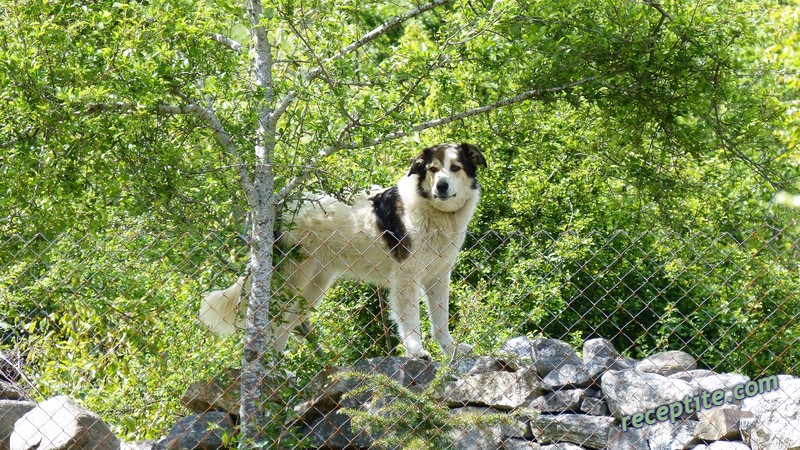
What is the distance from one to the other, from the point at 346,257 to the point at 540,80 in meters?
1.92

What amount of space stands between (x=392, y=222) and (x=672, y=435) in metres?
2.65

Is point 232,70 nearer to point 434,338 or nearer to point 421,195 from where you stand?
point 421,195

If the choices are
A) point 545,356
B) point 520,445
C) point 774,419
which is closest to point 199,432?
point 520,445

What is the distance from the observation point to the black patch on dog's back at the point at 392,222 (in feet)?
21.8

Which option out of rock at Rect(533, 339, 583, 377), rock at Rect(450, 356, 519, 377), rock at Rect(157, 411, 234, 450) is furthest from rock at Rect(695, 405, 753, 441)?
rock at Rect(157, 411, 234, 450)

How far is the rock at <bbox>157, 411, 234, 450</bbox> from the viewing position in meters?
5.32

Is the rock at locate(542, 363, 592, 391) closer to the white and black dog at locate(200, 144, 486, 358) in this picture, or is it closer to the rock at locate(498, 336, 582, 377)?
the rock at locate(498, 336, 582, 377)

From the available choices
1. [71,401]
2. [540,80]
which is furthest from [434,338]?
[71,401]

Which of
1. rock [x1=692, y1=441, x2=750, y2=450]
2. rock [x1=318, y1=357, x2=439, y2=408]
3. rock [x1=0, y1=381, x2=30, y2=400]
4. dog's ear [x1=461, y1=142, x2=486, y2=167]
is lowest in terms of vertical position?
rock [x1=0, y1=381, x2=30, y2=400]

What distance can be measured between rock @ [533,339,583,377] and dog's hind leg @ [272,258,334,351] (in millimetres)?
1749

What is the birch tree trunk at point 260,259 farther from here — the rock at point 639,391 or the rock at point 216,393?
the rock at point 639,391

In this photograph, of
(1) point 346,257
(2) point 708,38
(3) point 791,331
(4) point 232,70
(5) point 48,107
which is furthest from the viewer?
(3) point 791,331

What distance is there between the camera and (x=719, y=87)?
645cm

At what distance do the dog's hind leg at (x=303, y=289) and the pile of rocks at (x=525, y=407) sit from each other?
40.4 inches
